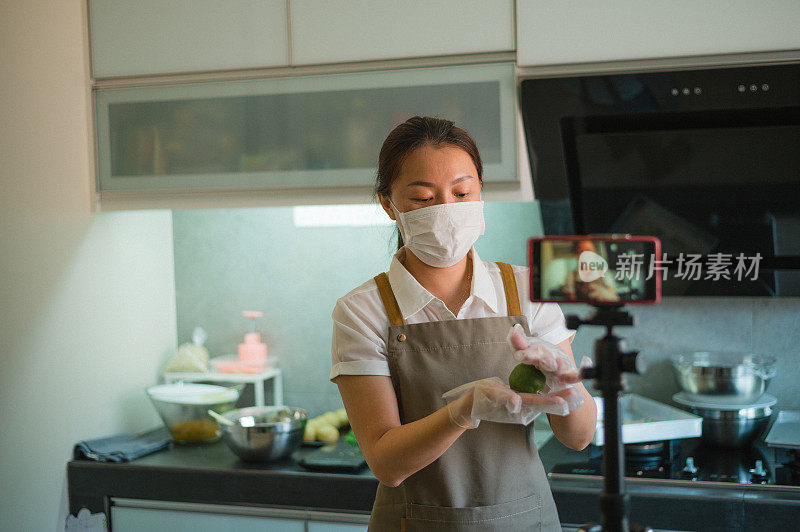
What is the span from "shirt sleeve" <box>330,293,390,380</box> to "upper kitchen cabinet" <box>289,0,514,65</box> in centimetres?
94

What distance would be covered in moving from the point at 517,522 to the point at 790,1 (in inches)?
50.7

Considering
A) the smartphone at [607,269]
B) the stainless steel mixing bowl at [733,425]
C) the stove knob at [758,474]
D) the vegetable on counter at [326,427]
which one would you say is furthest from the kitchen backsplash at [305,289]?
the smartphone at [607,269]

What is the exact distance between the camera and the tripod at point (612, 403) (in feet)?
1.75

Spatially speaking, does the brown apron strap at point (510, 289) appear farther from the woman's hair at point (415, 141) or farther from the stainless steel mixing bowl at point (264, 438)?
the stainless steel mixing bowl at point (264, 438)

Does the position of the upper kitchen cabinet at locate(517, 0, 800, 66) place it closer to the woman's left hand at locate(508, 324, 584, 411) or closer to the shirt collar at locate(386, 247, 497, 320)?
the shirt collar at locate(386, 247, 497, 320)

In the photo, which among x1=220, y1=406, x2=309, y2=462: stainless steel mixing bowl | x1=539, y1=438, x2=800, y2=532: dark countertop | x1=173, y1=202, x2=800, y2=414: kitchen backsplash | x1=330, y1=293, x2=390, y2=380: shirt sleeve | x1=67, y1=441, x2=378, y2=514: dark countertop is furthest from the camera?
x1=173, y1=202, x2=800, y2=414: kitchen backsplash

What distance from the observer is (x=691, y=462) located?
66.2 inches

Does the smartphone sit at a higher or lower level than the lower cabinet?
higher

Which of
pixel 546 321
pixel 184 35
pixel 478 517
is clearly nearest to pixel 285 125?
pixel 184 35

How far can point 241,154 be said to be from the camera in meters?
2.04

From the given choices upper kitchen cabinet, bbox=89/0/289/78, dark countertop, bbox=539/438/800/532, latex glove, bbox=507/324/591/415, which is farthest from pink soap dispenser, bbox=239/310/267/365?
latex glove, bbox=507/324/591/415

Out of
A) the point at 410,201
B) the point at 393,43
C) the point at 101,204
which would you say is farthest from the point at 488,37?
the point at 101,204

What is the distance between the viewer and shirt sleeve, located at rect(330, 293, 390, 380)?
1077 millimetres

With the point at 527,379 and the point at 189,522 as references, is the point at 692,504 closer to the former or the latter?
the point at 527,379
